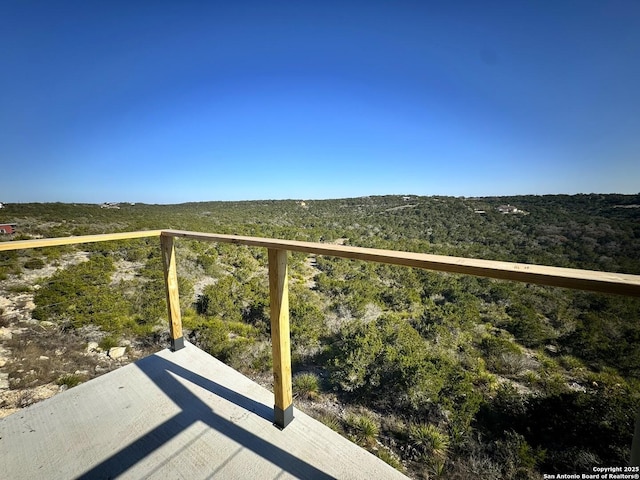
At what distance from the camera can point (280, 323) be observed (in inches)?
64.0

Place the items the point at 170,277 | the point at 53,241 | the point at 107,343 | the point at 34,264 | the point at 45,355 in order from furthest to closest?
the point at 34,264
the point at 107,343
the point at 45,355
the point at 170,277
the point at 53,241

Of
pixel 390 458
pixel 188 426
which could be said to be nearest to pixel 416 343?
pixel 390 458

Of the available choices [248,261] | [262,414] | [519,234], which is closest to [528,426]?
[262,414]

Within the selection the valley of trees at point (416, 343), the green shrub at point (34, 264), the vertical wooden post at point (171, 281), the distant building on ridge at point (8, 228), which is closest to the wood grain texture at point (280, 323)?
the valley of trees at point (416, 343)

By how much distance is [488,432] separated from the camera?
264 cm

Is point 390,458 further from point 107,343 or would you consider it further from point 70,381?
point 107,343

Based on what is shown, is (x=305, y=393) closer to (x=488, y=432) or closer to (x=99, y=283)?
(x=488, y=432)

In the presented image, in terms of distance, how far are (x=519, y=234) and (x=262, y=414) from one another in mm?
19086

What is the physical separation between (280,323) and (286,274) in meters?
0.30

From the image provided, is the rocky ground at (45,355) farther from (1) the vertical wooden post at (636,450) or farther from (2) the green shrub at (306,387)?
(1) the vertical wooden post at (636,450)

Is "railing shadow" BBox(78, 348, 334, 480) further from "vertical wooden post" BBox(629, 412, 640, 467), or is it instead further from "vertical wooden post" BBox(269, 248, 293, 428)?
"vertical wooden post" BBox(629, 412, 640, 467)

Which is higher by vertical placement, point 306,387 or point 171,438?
point 171,438

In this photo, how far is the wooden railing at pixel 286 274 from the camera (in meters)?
0.71

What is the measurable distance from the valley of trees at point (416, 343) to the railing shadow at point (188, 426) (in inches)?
34.5
